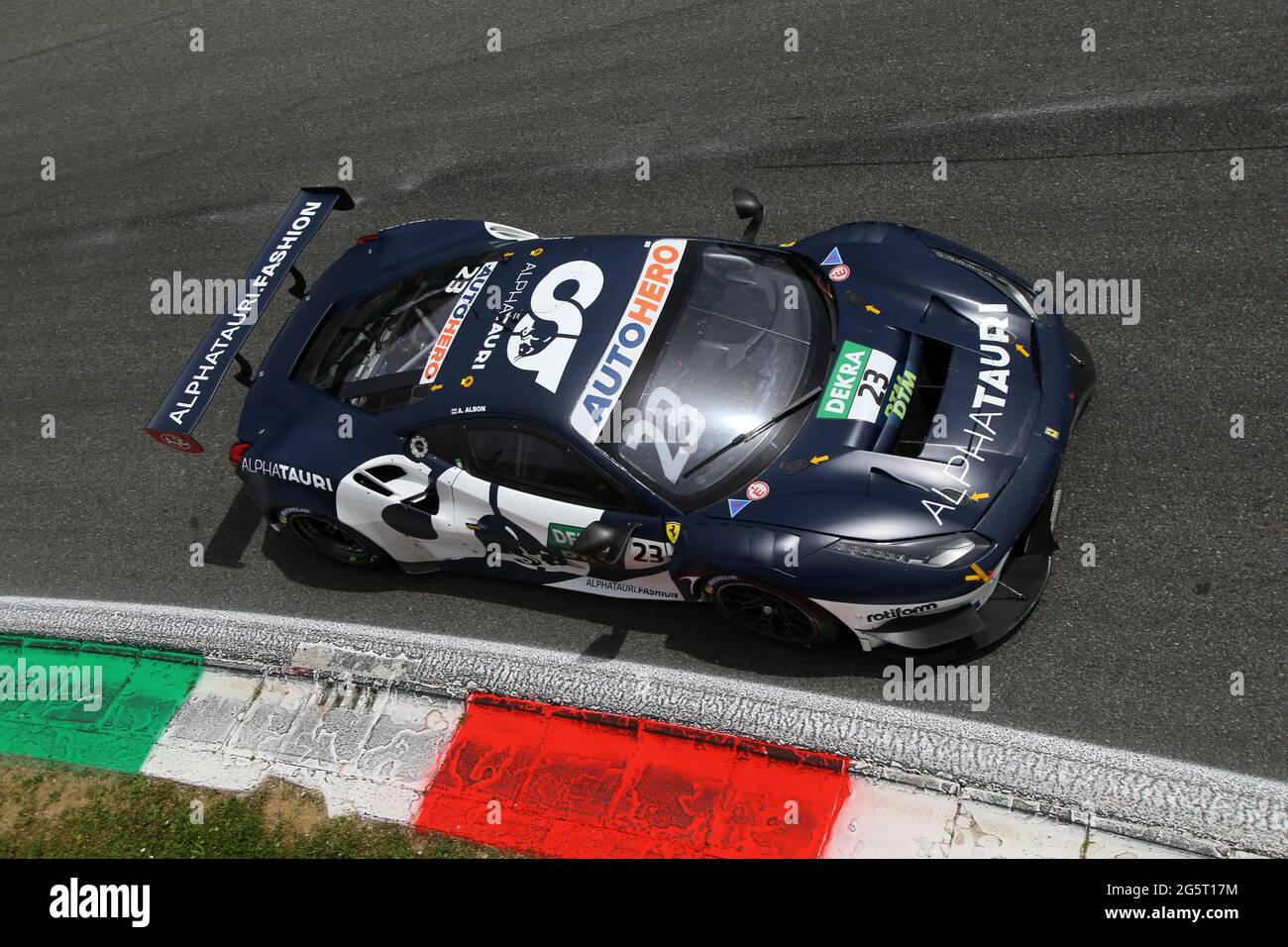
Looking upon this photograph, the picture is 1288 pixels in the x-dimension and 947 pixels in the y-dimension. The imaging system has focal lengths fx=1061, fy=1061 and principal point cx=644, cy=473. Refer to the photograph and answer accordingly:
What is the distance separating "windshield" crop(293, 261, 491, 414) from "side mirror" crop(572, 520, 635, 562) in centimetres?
128

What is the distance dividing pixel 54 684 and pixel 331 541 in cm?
186

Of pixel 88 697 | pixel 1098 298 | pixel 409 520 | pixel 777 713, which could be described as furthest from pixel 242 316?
pixel 1098 298

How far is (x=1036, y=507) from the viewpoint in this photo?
4633mm

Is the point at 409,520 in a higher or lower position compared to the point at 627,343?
lower

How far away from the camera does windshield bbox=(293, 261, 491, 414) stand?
18.4 feet

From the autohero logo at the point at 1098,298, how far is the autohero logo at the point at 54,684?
5887 mm

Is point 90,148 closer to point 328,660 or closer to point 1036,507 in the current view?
point 328,660

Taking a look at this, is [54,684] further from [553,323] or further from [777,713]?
[777,713]

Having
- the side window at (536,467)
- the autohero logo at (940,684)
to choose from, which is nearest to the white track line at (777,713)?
the autohero logo at (940,684)

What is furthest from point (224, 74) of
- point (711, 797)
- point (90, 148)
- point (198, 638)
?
point (711, 797)

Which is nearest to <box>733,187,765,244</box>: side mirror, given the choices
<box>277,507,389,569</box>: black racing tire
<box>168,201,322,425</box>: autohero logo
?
<box>168,201,322,425</box>: autohero logo

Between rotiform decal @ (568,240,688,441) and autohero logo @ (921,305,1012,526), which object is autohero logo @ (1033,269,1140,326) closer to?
autohero logo @ (921,305,1012,526)
